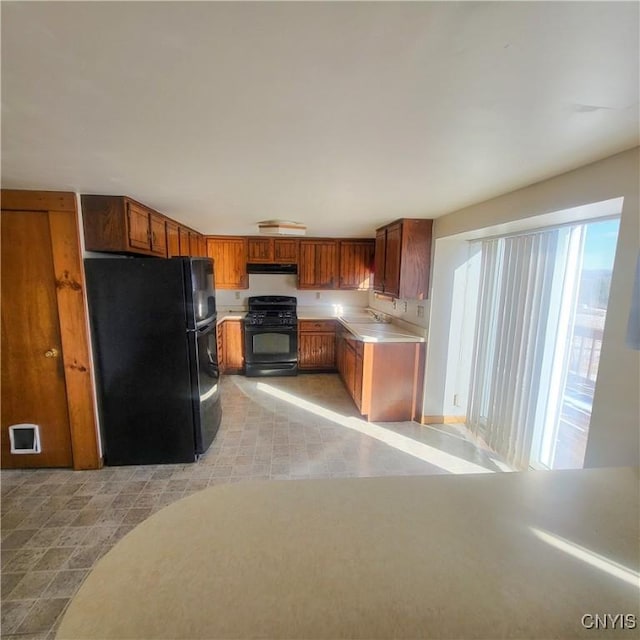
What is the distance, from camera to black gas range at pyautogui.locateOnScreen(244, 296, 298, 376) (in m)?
4.53

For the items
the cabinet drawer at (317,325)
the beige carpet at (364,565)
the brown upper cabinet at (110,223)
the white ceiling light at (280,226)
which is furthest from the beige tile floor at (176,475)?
the white ceiling light at (280,226)

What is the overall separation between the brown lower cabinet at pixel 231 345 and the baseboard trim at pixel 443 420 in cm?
280

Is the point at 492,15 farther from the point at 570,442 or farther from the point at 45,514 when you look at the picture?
the point at 45,514

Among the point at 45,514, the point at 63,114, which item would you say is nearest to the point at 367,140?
the point at 63,114

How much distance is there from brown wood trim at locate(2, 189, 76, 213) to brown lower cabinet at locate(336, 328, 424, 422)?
9.08ft

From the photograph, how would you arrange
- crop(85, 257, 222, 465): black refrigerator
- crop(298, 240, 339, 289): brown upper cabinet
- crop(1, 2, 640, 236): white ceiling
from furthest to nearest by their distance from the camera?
crop(298, 240, 339, 289): brown upper cabinet < crop(85, 257, 222, 465): black refrigerator < crop(1, 2, 640, 236): white ceiling

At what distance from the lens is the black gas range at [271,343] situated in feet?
14.9

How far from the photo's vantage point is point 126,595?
0.55 metres

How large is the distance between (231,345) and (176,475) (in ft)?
7.92

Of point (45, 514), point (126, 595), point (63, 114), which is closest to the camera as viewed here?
point (126, 595)

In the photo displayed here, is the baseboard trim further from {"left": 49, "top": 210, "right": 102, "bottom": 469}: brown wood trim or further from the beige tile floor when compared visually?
{"left": 49, "top": 210, "right": 102, "bottom": 469}: brown wood trim

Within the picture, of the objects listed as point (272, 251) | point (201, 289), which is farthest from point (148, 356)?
point (272, 251)

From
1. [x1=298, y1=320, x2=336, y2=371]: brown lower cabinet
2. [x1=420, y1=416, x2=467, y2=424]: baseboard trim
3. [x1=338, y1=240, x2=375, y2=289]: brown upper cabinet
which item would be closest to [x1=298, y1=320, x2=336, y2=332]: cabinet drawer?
[x1=298, y1=320, x2=336, y2=371]: brown lower cabinet

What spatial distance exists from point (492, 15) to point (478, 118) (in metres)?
0.47
